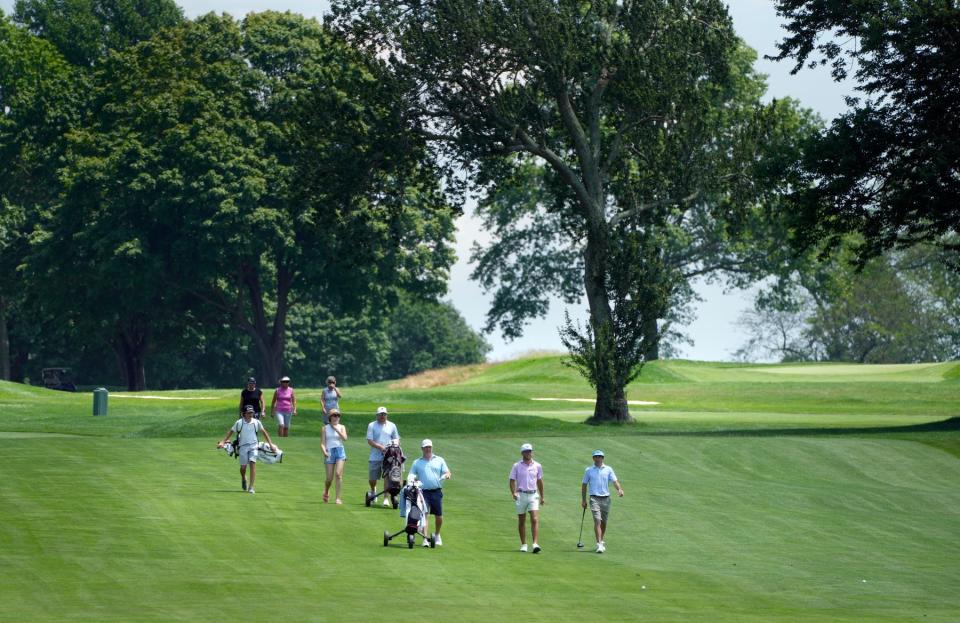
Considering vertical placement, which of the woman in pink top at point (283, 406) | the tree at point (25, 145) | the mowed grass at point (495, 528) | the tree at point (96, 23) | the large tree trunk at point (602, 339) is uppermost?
the tree at point (96, 23)

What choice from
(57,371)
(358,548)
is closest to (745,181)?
(358,548)

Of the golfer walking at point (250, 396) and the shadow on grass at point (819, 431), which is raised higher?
the golfer walking at point (250, 396)

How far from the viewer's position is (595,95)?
6056cm

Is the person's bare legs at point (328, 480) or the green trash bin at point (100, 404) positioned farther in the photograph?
the green trash bin at point (100, 404)

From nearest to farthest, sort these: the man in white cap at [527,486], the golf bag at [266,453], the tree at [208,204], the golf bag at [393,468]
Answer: the man in white cap at [527,486], the golf bag at [393,468], the golf bag at [266,453], the tree at [208,204]

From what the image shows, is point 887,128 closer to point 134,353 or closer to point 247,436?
point 247,436

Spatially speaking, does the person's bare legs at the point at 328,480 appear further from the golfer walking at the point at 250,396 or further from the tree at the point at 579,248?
the tree at the point at 579,248

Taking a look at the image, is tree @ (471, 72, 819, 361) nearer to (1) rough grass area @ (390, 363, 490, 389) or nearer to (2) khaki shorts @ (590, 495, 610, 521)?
(1) rough grass area @ (390, 363, 490, 389)

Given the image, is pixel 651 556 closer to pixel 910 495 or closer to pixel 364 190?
pixel 910 495

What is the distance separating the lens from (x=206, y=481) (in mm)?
38031

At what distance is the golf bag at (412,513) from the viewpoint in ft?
101

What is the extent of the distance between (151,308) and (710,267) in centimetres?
3514

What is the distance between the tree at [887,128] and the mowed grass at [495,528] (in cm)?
714

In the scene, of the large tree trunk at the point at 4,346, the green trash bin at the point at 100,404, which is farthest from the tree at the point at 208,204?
the green trash bin at the point at 100,404
